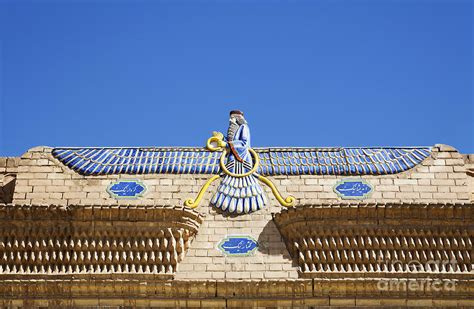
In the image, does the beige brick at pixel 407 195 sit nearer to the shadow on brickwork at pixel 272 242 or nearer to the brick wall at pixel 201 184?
the brick wall at pixel 201 184

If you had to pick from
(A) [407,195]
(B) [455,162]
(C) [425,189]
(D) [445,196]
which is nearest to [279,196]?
(A) [407,195]

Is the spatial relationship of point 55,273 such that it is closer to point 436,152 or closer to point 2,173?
point 2,173

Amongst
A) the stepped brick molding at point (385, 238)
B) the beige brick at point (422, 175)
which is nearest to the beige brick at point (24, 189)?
A: the stepped brick molding at point (385, 238)

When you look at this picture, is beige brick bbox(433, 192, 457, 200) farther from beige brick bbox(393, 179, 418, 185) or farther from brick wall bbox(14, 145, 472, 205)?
beige brick bbox(393, 179, 418, 185)

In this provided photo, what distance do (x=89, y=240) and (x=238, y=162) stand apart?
2487mm

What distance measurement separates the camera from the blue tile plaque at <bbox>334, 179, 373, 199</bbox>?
45.4 feet

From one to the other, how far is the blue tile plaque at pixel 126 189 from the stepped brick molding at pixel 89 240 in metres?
0.86

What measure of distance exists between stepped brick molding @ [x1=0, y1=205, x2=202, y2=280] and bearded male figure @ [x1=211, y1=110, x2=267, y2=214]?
85cm

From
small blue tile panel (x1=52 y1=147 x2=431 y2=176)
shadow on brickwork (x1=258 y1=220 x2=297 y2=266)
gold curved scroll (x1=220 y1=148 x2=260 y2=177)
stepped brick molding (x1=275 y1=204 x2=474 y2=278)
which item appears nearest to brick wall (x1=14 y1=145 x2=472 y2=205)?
small blue tile panel (x1=52 y1=147 x2=431 y2=176)

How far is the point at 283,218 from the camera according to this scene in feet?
43.8

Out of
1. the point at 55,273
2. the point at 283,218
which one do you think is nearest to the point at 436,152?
the point at 283,218

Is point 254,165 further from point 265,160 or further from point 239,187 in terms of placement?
point 239,187

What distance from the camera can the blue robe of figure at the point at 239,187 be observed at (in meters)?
13.8

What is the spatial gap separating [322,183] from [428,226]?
5.49 ft
